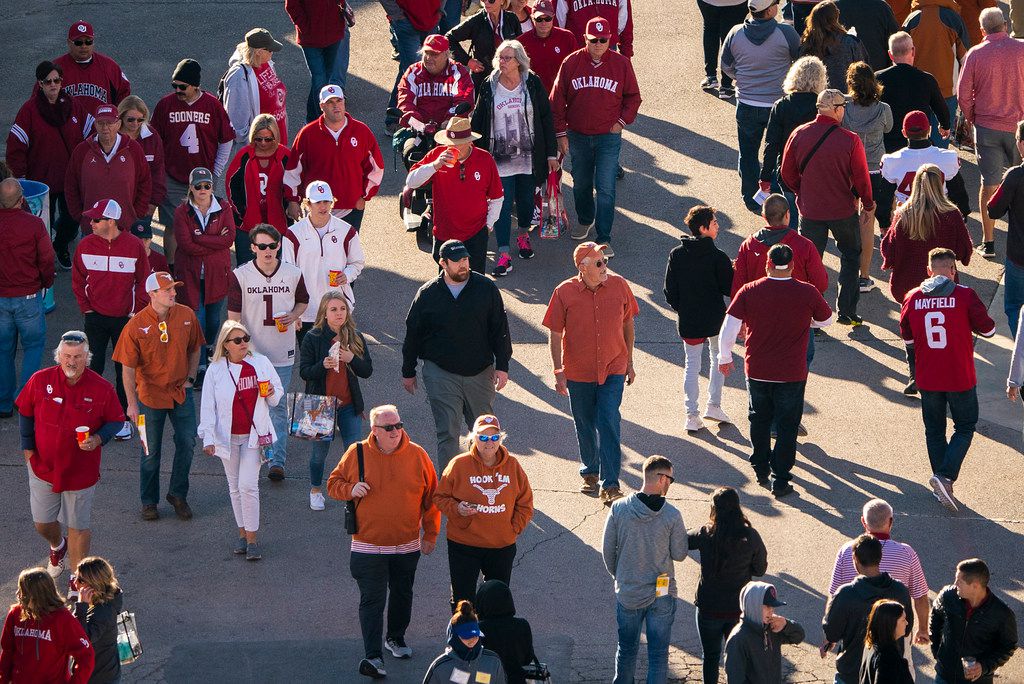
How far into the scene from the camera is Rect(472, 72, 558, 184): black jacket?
1448 cm

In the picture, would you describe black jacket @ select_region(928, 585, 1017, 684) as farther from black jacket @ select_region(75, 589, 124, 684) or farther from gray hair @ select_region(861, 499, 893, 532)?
black jacket @ select_region(75, 589, 124, 684)

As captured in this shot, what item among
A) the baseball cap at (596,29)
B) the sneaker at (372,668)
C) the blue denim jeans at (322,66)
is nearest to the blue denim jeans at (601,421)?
the sneaker at (372,668)

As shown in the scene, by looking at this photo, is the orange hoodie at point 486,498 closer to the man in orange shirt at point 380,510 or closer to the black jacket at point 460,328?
the man in orange shirt at point 380,510

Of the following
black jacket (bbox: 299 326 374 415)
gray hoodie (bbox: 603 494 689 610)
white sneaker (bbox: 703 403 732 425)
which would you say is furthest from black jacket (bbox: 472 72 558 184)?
gray hoodie (bbox: 603 494 689 610)

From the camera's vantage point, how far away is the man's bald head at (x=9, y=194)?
1252 centimetres

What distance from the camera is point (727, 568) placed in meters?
8.99

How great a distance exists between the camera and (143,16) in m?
21.0

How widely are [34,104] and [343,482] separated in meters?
6.81

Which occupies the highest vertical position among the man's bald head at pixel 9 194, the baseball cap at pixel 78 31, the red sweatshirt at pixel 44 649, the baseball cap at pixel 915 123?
the baseball cap at pixel 915 123

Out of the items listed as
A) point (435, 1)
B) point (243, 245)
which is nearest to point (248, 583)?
point (243, 245)

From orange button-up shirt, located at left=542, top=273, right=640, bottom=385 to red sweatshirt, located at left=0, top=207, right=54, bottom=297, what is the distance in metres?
4.25

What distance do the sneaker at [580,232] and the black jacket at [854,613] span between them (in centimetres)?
747

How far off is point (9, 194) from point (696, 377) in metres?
5.63

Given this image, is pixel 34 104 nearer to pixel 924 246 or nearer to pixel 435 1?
pixel 435 1
